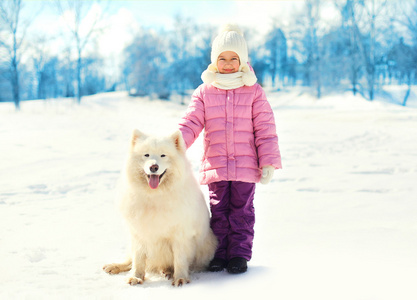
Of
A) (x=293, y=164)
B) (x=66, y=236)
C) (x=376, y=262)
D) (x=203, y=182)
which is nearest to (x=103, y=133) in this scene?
(x=293, y=164)

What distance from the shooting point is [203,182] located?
9.25 feet

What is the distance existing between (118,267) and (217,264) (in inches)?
29.8

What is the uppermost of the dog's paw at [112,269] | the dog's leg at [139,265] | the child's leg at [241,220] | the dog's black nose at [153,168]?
the dog's black nose at [153,168]

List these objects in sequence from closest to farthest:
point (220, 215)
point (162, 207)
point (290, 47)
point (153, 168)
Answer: point (153, 168) < point (162, 207) < point (220, 215) < point (290, 47)

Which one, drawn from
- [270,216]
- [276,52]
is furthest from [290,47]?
[270,216]

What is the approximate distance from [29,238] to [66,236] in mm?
323

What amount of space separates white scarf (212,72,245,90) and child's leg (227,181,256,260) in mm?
744

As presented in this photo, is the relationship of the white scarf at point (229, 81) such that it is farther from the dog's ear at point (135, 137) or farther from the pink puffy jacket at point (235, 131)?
the dog's ear at point (135, 137)

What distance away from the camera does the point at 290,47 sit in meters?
34.6

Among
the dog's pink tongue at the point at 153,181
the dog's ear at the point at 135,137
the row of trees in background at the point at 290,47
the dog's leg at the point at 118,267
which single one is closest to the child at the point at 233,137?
the dog's ear at the point at 135,137

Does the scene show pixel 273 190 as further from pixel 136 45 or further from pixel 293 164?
pixel 136 45

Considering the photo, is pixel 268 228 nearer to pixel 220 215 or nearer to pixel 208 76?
pixel 220 215

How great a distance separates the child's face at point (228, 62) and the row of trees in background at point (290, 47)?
20234mm

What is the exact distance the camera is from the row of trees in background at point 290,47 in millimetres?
21891
